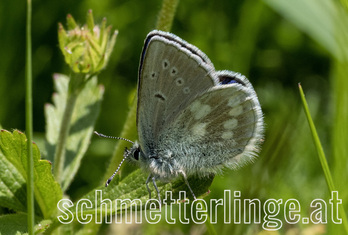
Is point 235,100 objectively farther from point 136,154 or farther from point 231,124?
point 136,154

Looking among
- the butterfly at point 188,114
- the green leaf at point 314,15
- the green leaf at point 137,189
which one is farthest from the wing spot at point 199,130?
the green leaf at point 314,15

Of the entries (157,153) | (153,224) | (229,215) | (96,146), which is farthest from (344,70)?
(96,146)

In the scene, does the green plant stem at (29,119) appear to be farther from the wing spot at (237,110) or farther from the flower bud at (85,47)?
the wing spot at (237,110)

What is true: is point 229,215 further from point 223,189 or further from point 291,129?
point 223,189

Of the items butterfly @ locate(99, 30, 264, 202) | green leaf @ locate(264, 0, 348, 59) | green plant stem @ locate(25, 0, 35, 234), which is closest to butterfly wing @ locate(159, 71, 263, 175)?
butterfly @ locate(99, 30, 264, 202)

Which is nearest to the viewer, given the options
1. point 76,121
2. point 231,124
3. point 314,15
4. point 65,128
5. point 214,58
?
point 231,124

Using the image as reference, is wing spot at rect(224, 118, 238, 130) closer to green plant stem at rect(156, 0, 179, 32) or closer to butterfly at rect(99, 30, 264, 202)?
butterfly at rect(99, 30, 264, 202)

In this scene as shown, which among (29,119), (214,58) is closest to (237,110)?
(29,119)
